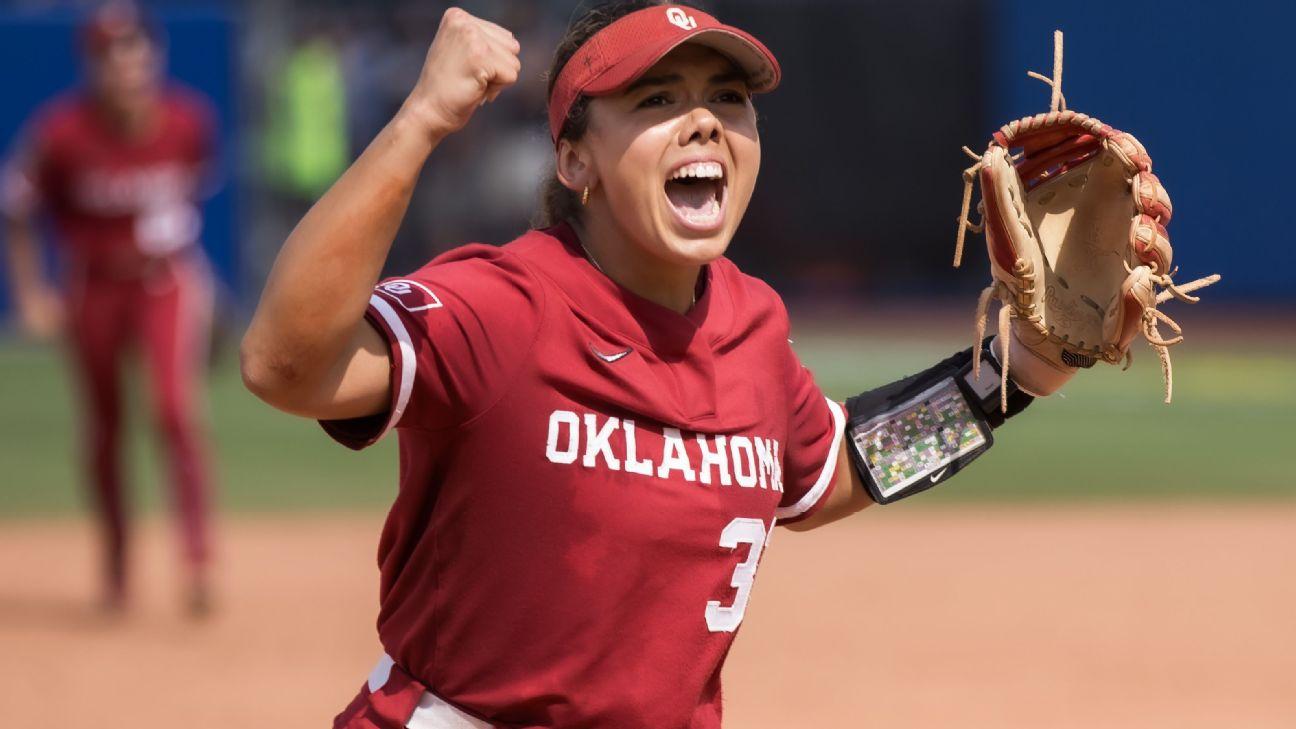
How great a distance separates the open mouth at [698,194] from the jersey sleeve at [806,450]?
1.29 ft

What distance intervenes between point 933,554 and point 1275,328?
958 centimetres

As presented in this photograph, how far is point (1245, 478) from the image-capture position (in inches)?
401

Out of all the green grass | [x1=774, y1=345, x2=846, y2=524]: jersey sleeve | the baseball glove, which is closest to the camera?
the baseball glove

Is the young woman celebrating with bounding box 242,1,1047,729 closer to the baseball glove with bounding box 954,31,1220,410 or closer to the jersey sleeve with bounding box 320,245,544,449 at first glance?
the jersey sleeve with bounding box 320,245,544,449

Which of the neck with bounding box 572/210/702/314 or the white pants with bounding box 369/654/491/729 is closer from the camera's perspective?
the white pants with bounding box 369/654/491/729

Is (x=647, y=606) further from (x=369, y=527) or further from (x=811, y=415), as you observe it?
(x=369, y=527)

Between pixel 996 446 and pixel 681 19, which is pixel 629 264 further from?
pixel 996 446

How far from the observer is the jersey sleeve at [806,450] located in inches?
120

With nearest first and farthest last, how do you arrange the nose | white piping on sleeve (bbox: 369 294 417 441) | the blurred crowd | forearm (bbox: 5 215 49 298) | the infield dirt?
white piping on sleeve (bbox: 369 294 417 441) < the nose < the infield dirt < forearm (bbox: 5 215 49 298) < the blurred crowd

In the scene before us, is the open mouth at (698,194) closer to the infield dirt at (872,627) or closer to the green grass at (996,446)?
the infield dirt at (872,627)

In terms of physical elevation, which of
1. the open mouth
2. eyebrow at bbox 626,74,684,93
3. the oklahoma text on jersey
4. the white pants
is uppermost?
eyebrow at bbox 626,74,684,93

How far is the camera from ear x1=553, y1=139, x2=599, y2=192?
276 centimetres

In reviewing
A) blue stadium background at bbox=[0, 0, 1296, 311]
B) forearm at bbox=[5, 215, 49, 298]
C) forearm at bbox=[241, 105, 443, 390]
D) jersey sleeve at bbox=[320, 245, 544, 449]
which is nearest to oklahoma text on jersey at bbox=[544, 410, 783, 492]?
jersey sleeve at bbox=[320, 245, 544, 449]

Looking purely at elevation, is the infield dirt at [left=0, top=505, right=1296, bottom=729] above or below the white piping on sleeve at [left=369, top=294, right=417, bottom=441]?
below
